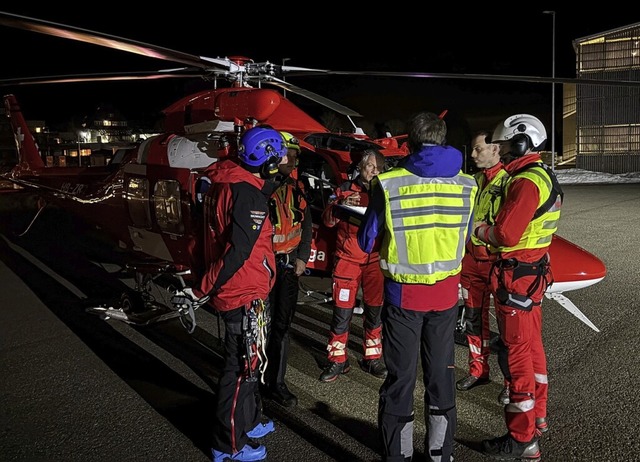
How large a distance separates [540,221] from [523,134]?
562 millimetres

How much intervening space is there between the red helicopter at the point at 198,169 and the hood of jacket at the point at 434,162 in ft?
8.17

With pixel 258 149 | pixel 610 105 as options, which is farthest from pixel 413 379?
pixel 610 105

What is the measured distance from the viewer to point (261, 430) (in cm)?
348

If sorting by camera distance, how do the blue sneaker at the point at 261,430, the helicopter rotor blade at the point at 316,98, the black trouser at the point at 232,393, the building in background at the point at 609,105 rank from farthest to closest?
the building in background at the point at 609,105
the helicopter rotor blade at the point at 316,98
the blue sneaker at the point at 261,430
the black trouser at the point at 232,393

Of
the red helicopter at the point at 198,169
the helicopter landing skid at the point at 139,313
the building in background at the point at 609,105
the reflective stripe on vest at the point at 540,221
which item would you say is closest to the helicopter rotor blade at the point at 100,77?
the red helicopter at the point at 198,169

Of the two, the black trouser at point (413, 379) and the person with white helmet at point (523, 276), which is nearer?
the black trouser at point (413, 379)

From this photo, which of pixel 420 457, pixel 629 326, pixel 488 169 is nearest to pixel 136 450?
pixel 420 457

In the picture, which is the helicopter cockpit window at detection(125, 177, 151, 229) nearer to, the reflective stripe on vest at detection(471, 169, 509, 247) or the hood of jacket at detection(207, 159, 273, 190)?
the hood of jacket at detection(207, 159, 273, 190)

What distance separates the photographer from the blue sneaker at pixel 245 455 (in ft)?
10.4

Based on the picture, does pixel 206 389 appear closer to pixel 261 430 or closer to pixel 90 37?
pixel 261 430

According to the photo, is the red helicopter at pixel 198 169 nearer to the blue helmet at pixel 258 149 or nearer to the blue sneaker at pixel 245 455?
the blue helmet at pixel 258 149

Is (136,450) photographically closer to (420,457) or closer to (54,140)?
(420,457)

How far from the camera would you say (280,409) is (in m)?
3.88

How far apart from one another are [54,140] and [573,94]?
52396 millimetres
